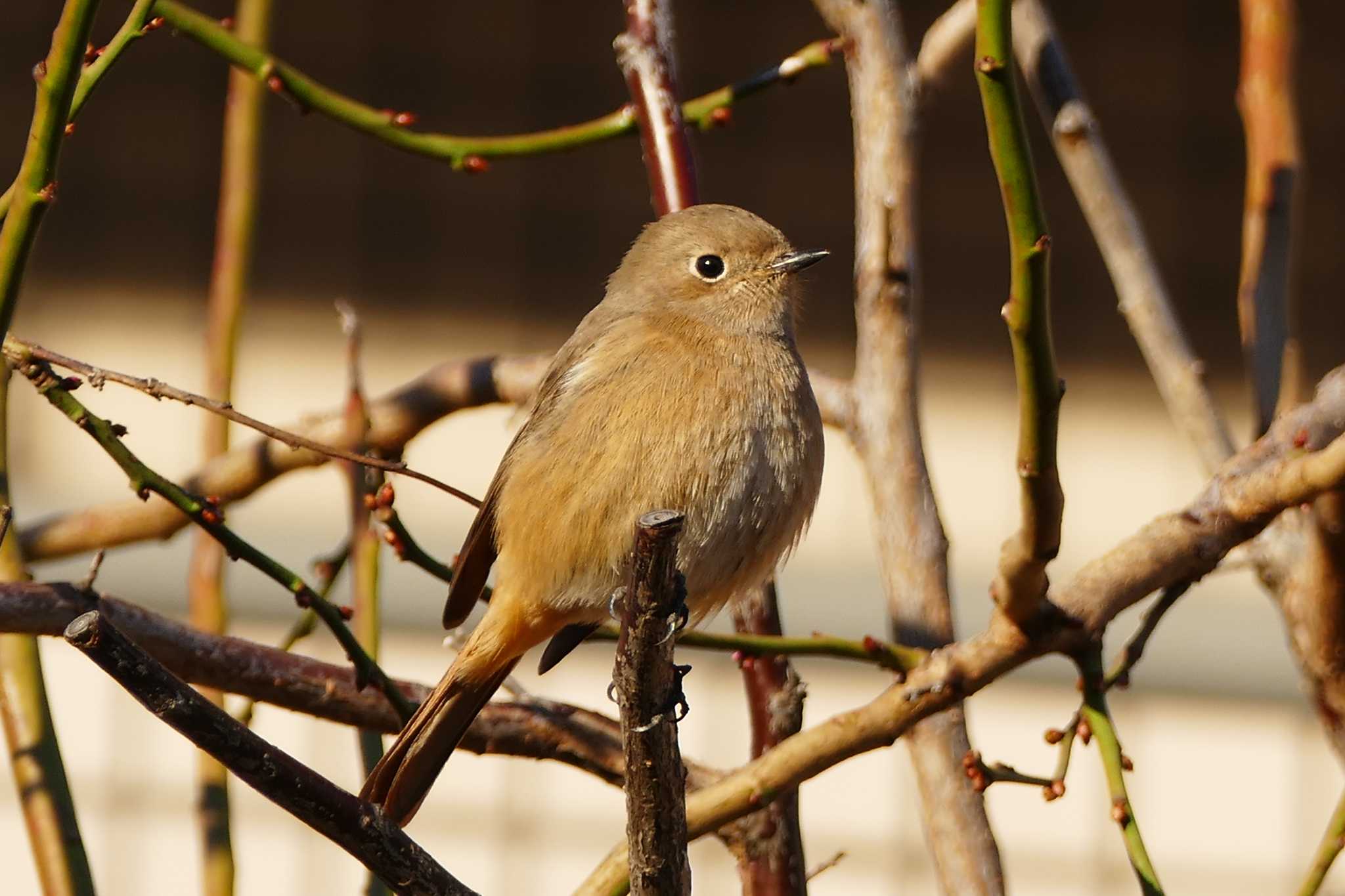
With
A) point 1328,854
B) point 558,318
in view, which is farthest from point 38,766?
point 558,318

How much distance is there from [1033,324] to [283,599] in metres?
5.14

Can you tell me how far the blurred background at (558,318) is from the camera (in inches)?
262

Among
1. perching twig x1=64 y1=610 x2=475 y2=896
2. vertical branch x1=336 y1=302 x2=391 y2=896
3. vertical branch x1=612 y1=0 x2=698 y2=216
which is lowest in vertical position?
perching twig x1=64 y1=610 x2=475 y2=896

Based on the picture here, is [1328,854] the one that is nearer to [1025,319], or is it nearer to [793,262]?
[1025,319]

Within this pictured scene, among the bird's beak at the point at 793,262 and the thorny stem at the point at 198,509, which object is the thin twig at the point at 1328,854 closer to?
the thorny stem at the point at 198,509

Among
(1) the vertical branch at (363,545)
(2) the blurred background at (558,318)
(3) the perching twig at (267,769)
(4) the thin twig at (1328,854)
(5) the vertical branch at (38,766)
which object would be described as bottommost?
(3) the perching twig at (267,769)

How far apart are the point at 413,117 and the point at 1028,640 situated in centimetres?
132

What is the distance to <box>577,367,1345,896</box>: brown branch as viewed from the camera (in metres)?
2.29

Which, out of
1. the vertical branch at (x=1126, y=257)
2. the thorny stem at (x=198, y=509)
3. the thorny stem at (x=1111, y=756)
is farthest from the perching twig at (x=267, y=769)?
the vertical branch at (x=1126, y=257)

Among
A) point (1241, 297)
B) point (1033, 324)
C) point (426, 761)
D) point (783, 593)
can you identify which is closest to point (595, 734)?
point (426, 761)

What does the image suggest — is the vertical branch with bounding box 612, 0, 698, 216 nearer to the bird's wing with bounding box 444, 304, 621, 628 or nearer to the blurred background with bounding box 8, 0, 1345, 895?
the bird's wing with bounding box 444, 304, 621, 628

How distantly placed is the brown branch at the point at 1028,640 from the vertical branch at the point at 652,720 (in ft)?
1.08

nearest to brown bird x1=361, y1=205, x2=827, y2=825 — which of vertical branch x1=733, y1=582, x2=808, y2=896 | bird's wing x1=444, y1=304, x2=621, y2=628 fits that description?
bird's wing x1=444, y1=304, x2=621, y2=628

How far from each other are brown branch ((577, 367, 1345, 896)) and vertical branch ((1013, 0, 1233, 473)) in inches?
25.0
